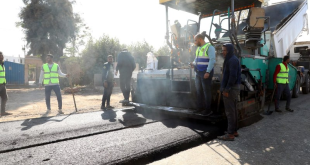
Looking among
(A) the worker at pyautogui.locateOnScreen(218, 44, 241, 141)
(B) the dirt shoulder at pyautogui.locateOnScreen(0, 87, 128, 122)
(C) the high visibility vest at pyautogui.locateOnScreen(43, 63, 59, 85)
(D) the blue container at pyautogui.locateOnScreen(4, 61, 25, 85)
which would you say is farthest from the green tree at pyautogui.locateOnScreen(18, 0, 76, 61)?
(A) the worker at pyautogui.locateOnScreen(218, 44, 241, 141)

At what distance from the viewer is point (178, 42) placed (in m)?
5.91

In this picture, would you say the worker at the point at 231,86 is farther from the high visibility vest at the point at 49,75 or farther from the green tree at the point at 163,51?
the green tree at the point at 163,51

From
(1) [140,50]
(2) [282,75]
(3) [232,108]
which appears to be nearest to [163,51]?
(1) [140,50]

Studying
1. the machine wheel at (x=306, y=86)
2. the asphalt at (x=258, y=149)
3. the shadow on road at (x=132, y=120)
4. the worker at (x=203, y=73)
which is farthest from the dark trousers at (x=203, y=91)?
the machine wheel at (x=306, y=86)

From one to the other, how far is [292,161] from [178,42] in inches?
151

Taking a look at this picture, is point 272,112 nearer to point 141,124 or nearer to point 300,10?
point 141,124

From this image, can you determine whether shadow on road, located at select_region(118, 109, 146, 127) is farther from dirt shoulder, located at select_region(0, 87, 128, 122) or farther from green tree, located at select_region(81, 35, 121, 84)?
green tree, located at select_region(81, 35, 121, 84)

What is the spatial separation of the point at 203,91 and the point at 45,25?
22110 mm

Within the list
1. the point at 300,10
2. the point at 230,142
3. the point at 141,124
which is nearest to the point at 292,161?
the point at 230,142

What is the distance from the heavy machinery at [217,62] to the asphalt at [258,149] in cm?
59

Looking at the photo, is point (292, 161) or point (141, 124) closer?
point (292, 161)

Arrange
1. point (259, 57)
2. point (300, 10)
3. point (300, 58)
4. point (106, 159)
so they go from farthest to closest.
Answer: point (300, 58) → point (300, 10) → point (259, 57) → point (106, 159)

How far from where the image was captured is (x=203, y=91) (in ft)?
14.6

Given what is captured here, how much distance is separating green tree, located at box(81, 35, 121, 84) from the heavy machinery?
12376 mm
